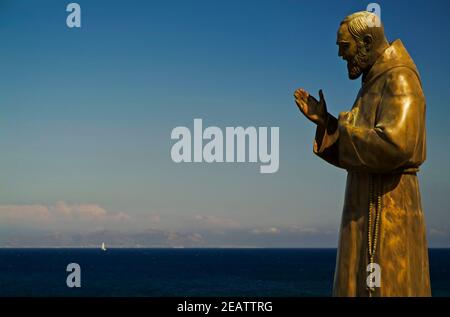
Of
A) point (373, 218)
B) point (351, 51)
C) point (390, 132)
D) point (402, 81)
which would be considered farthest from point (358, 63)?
point (373, 218)

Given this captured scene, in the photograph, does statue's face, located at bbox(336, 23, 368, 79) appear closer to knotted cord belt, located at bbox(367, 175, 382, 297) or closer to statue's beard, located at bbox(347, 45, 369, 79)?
statue's beard, located at bbox(347, 45, 369, 79)

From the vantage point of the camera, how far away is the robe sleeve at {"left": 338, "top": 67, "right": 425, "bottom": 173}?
10.1 m

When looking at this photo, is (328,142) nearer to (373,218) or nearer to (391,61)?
(373,218)

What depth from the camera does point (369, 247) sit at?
10531 mm

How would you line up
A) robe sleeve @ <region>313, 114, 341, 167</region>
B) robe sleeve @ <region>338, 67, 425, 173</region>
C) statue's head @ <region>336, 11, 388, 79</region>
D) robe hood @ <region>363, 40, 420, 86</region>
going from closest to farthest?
1. robe sleeve @ <region>338, 67, 425, 173</region>
2. robe hood @ <region>363, 40, 420, 86</region>
3. statue's head @ <region>336, 11, 388, 79</region>
4. robe sleeve @ <region>313, 114, 341, 167</region>

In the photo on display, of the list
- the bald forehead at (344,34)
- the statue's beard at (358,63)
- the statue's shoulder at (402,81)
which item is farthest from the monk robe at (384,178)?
the bald forehead at (344,34)

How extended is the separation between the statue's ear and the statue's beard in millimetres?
58

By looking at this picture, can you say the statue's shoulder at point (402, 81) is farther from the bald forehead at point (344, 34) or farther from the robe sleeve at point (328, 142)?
the robe sleeve at point (328, 142)

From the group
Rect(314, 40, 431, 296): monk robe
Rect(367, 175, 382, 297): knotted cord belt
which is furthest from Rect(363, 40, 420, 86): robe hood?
Rect(367, 175, 382, 297): knotted cord belt

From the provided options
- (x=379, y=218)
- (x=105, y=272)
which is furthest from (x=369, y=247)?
(x=105, y=272)

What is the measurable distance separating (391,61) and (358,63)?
49cm

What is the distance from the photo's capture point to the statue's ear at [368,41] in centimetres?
1089

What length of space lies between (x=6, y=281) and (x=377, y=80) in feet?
424
